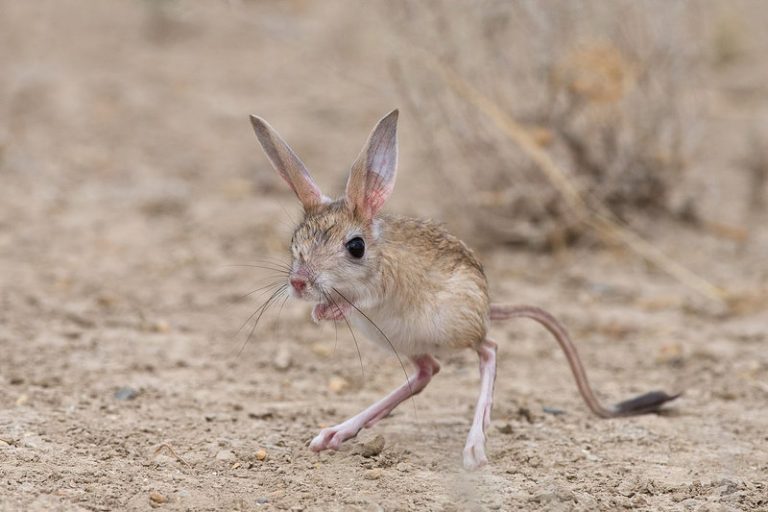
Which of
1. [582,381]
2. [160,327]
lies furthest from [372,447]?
[160,327]

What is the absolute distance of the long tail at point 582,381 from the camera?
4160 mm

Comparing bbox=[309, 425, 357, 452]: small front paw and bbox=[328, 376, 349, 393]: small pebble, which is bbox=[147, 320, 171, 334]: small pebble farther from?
bbox=[309, 425, 357, 452]: small front paw

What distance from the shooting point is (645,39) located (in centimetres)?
657

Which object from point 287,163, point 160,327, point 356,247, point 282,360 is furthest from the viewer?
point 160,327

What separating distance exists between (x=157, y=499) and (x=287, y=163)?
4.08 feet

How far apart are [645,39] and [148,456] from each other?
4.22 metres

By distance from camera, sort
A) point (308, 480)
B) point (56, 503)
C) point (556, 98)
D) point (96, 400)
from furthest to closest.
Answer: point (556, 98) → point (96, 400) → point (308, 480) → point (56, 503)

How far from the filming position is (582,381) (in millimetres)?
4180

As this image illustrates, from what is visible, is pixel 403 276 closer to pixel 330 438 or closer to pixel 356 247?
pixel 356 247

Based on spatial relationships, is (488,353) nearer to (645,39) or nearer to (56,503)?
(56,503)

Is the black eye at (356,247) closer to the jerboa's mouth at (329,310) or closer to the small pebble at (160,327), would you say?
the jerboa's mouth at (329,310)

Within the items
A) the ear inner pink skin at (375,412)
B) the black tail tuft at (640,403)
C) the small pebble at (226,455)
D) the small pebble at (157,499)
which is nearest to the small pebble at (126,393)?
the small pebble at (226,455)

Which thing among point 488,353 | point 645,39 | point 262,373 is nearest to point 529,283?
point 645,39

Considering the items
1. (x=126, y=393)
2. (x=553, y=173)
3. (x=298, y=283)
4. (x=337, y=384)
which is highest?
(x=553, y=173)
